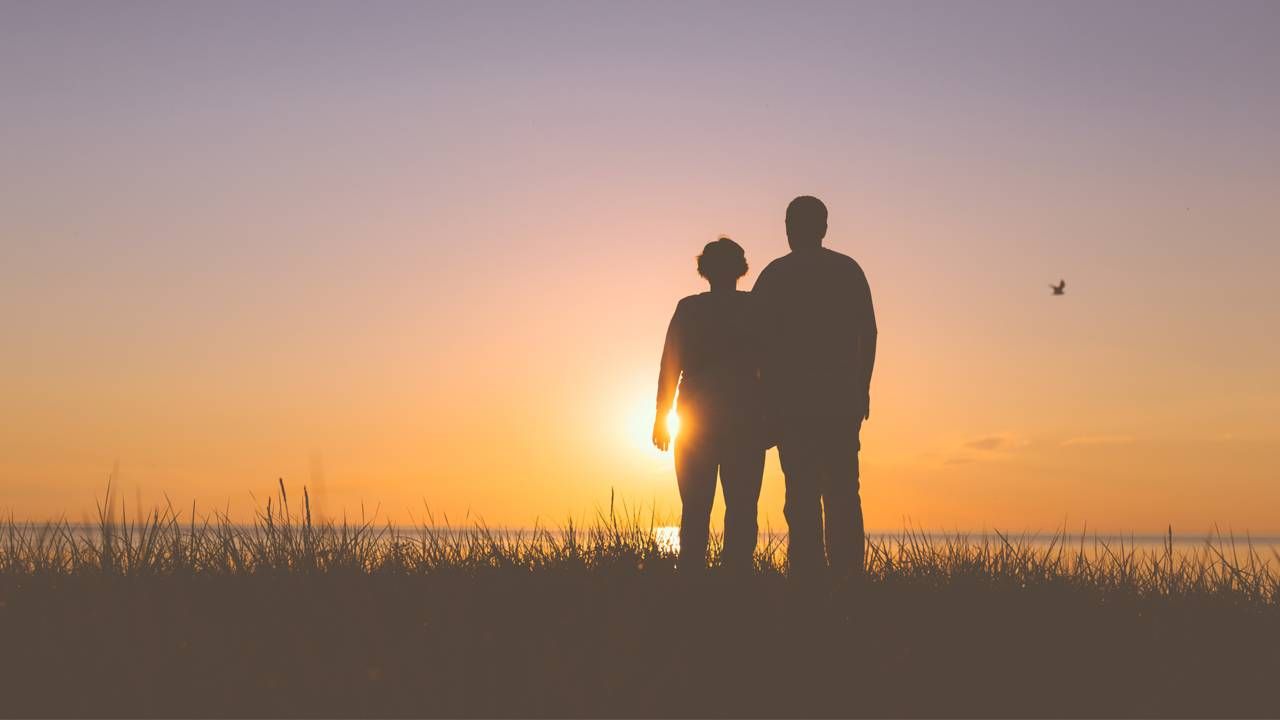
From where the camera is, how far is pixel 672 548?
8.54 meters

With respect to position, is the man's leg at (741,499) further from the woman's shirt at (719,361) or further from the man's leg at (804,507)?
the man's leg at (804,507)

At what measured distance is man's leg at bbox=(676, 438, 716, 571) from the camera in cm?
835

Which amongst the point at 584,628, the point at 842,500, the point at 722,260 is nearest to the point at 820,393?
the point at 842,500

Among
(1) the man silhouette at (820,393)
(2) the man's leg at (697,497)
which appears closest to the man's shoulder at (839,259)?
Result: (1) the man silhouette at (820,393)

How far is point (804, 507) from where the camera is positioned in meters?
7.88

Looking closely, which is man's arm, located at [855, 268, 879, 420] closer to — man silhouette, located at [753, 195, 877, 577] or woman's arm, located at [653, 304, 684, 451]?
man silhouette, located at [753, 195, 877, 577]

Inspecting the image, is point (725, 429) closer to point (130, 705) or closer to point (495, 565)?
point (495, 565)

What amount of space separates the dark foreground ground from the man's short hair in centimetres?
239

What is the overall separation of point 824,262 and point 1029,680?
3147 mm

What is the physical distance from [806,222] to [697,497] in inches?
82.7

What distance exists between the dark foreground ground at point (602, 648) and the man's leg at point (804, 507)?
357mm

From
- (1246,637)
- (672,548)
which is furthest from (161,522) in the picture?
(1246,637)

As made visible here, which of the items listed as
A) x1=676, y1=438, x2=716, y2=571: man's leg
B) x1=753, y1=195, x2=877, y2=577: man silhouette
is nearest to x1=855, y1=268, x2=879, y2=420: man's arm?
x1=753, y1=195, x2=877, y2=577: man silhouette

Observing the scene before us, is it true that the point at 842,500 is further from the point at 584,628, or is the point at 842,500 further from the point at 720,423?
the point at 584,628
